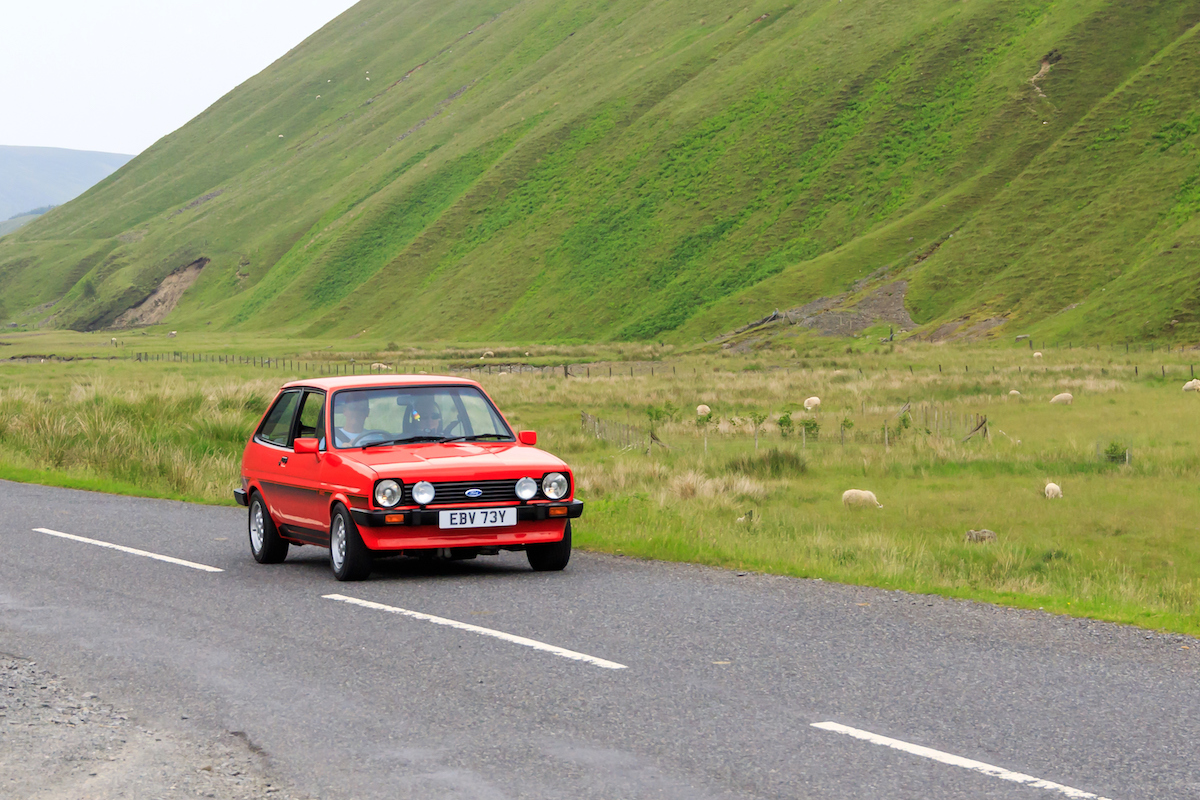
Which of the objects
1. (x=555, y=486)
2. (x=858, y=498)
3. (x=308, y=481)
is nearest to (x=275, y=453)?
(x=308, y=481)

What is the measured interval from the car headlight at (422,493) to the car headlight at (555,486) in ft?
3.23

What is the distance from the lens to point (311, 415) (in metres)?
11.6

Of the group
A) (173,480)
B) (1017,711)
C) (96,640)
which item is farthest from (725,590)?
(173,480)

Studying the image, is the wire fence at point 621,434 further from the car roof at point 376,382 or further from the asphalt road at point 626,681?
the asphalt road at point 626,681

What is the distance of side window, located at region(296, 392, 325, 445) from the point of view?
36.9 feet

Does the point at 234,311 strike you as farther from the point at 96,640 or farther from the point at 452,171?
the point at 96,640

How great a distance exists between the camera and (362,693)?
677cm

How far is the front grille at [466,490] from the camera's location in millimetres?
10070

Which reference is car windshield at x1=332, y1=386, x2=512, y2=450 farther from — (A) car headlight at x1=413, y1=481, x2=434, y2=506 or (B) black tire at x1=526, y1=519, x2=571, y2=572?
(B) black tire at x1=526, y1=519, x2=571, y2=572

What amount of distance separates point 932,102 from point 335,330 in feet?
197

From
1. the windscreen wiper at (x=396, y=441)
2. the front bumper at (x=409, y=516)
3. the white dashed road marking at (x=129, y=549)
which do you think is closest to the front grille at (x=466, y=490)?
the front bumper at (x=409, y=516)

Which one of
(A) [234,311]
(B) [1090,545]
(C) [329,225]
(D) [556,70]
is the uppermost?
(D) [556,70]

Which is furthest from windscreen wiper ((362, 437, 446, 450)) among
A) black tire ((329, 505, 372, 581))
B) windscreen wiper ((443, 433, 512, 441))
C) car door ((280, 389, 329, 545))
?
black tire ((329, 505, 372, 581))

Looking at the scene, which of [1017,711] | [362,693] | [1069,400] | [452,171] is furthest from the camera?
[452,171]
